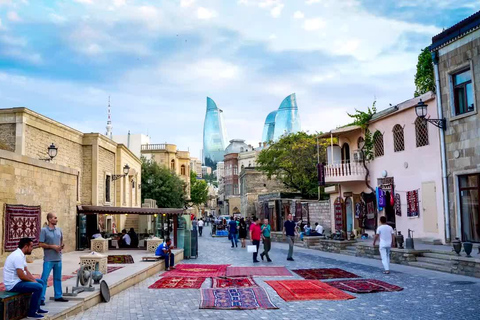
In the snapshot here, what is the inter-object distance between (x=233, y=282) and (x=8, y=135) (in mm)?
12637

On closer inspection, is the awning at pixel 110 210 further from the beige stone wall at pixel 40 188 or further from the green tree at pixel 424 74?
the green tree at pixel 424 74

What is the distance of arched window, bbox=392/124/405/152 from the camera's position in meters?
20.2

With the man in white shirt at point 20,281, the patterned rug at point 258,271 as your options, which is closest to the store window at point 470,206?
the patterned rug at point 258,271

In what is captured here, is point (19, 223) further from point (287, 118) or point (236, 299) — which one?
point (287, 118)

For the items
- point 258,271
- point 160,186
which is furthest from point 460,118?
point 160,186

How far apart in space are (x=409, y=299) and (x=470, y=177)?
25.4 ft

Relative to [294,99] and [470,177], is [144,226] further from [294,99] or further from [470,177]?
[294,99]

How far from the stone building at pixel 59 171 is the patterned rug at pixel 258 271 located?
6.24 metres

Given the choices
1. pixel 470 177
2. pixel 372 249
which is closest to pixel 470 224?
pixel 470 177

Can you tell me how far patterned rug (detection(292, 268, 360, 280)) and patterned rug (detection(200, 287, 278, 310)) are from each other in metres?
2.45

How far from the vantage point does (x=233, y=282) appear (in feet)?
36.8

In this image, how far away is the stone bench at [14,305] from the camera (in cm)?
621

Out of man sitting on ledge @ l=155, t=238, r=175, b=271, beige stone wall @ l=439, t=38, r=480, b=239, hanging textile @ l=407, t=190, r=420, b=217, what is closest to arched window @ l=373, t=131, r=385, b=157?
hanging textile @ l=407, t=190, r=420, b=217

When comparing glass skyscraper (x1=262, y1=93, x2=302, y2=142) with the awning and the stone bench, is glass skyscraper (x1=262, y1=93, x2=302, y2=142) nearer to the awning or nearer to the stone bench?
the awning
